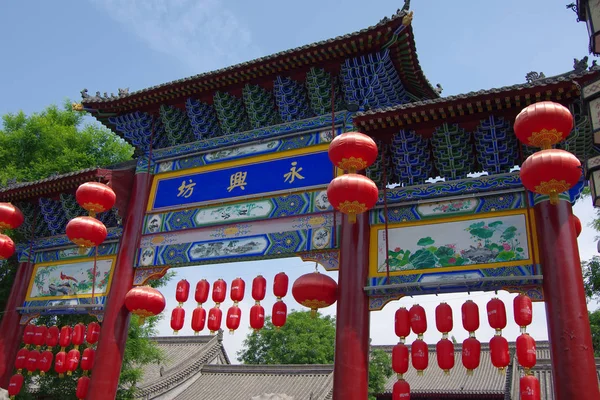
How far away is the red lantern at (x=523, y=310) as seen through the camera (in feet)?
20.7

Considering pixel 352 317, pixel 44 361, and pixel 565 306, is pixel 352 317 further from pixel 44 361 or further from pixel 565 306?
pixel 44 361

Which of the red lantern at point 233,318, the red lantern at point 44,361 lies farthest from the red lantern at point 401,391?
the red lantern at point 44,361

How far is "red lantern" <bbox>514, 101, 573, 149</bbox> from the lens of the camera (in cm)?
608

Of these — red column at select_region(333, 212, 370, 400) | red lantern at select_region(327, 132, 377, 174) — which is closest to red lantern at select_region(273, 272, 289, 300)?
red column at select_region(333, 212, 370, 400)

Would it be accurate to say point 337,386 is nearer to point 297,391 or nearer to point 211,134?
point 211,134

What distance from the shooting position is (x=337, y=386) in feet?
22.7

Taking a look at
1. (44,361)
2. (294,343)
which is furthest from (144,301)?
(294,343)

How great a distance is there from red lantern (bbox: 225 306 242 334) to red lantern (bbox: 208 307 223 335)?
11.7 inches

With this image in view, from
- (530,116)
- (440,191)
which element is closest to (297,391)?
(440,191)

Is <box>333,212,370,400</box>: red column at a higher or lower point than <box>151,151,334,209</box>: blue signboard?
lower

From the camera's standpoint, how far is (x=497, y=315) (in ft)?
21.4

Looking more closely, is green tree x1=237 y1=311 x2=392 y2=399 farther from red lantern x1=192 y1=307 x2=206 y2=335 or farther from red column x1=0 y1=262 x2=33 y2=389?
red lantern x1=192 y1=307 x2=206 y2=335

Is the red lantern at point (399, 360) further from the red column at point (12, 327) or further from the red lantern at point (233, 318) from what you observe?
the red column at point (12, 327)

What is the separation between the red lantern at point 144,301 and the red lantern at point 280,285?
7.41 ft
